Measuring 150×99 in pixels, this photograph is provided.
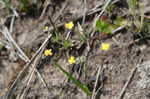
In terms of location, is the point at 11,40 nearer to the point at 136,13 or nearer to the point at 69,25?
the point at 69,25

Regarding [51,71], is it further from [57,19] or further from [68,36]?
[57,19]

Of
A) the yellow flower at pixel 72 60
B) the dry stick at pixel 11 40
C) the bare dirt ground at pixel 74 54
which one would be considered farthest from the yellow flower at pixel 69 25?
the dry stick at pixel 11 40

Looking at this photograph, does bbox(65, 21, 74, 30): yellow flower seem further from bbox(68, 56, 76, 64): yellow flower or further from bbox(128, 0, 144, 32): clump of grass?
bbox(128, 0, 144, 32): clump of grass

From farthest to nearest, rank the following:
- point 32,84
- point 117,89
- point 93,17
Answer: point 93,17
point 32,84
point 117,89

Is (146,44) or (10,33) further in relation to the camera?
(10,33)

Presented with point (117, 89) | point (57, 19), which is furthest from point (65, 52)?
point (117, 89)

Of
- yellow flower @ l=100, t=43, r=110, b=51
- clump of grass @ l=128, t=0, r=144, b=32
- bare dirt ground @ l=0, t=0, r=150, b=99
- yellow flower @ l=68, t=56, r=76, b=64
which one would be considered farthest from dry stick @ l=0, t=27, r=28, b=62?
clump of grass @ l=128, t=0, r=144, b=32

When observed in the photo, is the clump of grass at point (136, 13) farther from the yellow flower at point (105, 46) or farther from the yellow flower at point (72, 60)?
the yellow flower at point (72, 60)

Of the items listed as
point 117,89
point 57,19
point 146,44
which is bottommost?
point 117,89

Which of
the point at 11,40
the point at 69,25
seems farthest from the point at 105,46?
the point at 11,40
